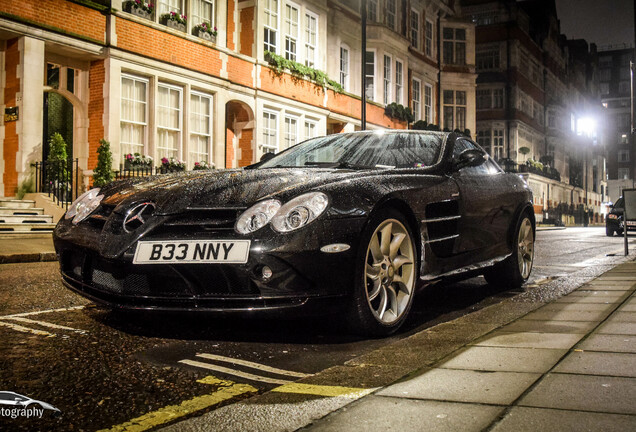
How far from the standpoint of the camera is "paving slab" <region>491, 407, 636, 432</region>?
218 centimetres

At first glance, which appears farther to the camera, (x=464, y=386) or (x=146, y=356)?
(x=146, y=356)

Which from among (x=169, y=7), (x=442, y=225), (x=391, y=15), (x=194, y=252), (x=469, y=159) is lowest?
(x=194, y=252)

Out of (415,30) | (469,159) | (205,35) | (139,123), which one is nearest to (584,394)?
(469,159)

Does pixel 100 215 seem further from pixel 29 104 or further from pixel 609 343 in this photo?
pixel 29 104

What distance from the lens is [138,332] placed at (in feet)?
13.9

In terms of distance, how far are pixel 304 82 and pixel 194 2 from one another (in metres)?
5.55

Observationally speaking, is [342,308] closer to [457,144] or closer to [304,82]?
[457,144]

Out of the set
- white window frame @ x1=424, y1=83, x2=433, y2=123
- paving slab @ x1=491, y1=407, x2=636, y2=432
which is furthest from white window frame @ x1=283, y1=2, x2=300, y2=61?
paving slab @ x1=491, y1=407, x2=636, y2=432

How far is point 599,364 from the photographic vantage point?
308cm

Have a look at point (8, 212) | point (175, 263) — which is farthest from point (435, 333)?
point (8, 212)

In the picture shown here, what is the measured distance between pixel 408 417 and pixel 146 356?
5.73ft

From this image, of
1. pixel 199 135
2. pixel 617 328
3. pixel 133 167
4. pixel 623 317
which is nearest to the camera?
pixel 617 328

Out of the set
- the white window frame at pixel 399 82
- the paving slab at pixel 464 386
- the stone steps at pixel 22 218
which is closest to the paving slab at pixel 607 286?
the paving slab at pixel 464 386

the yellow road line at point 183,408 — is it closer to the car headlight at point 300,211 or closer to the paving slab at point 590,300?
the car headlight at point 300,211
